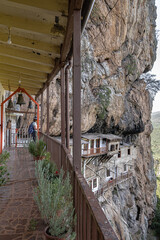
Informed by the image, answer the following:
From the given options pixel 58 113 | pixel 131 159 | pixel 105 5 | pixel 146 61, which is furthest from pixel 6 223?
pixel 146 61

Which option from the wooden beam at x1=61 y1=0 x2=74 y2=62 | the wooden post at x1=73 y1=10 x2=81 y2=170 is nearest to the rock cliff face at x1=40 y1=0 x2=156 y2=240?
the wooden beam at x1=61 y1=0 x2=74 y2=62

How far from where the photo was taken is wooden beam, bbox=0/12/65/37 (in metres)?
2.95

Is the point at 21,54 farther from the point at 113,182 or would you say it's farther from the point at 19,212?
the point at 113,182

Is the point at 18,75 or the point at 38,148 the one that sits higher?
the point at 18,75

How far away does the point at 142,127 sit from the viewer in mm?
22578

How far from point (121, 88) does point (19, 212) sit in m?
18.6

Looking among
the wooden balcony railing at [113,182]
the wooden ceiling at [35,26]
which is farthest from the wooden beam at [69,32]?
the wooden balcony railing at [113,182]

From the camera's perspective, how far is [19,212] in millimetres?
3031

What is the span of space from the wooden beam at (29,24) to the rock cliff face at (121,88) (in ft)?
38.9

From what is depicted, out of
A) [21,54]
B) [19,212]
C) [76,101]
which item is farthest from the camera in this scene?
[21,54]

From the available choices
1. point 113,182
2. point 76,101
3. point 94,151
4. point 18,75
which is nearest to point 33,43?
point 76,101

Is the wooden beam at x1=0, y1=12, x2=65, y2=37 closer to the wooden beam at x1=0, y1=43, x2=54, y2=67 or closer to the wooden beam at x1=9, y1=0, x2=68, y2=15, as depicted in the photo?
the wooden beam at x1=9, y1=0, x2=68, y2=15

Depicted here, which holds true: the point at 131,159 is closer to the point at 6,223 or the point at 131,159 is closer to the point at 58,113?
the point at 58,113

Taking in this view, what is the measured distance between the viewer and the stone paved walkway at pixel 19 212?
7.97ft
